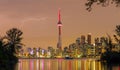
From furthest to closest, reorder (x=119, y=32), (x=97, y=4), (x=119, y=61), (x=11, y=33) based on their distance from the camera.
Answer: (x=11, y=33) → (x=119, y=32) → (x=119, y=61) → (x=97, y=4)

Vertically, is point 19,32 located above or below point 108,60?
above

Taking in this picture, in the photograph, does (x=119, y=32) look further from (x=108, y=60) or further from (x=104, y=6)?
(x=104, y=6)

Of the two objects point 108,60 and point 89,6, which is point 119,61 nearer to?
point 108,60

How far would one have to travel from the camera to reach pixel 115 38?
150 meters

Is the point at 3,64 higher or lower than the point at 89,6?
lower

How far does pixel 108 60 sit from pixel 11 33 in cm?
4242

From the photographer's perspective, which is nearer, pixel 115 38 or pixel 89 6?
pixel 89 6

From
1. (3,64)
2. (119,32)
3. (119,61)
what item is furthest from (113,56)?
(3,64)

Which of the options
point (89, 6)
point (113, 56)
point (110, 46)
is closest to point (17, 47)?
point (110, 46)

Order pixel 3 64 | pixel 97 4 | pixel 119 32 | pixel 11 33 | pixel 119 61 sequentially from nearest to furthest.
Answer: pixel 97 4
pixel 3 64
pixel 119 61
pixel 119 32
pixel 11 33

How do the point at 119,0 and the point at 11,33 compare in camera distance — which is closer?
the point at 119,0

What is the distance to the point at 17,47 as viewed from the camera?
15662 centimetres

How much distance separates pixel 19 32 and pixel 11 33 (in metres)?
2.89

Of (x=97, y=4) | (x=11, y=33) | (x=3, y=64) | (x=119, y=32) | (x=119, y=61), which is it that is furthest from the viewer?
(x=11, y=33)
